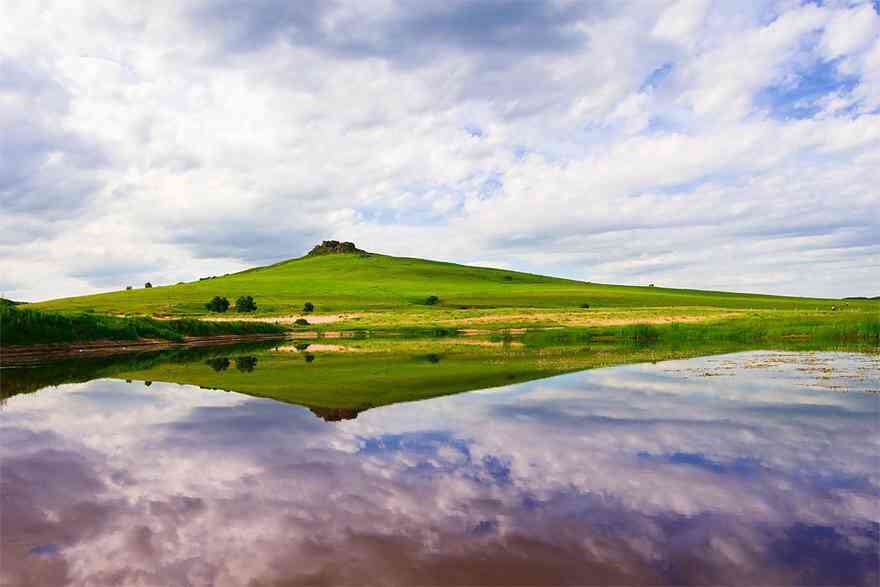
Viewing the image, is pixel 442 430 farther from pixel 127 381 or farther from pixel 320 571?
pixel 127 381

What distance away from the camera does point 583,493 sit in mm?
9508

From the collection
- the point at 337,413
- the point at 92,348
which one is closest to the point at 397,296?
the point at 92,348

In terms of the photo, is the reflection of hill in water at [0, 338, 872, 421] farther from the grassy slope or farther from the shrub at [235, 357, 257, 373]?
the grassy slope

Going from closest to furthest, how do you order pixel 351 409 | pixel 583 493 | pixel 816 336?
pixel 583 493 < pixel 351 409 < pixel 816 336

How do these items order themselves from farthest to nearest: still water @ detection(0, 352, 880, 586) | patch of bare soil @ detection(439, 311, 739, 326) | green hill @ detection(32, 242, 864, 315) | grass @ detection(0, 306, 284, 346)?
1. green hill @ detection(32, 242, 864, 315)
2. patch of bare soil @ detection(439, 311, 739, 326)
3. grass @ detection(0, 306, 284, 346)
4. still water @ detection(0, 352, 880, 586)

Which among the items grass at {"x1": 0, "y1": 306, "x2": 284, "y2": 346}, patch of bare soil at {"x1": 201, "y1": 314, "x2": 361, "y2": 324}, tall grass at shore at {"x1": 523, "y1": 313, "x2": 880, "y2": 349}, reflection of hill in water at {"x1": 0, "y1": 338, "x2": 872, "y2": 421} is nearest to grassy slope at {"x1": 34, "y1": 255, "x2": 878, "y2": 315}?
patch of bare soil at {"x1": 201, "y1": 314, "x2": 361, "y2": 324}

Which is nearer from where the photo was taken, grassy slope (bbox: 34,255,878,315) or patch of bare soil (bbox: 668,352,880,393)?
patch of bare soil (bbox: 668,352,880,393)

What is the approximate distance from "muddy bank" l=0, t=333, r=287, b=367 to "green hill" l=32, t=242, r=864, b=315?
3367 centimetres

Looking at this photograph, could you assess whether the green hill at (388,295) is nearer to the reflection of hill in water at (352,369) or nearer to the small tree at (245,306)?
the small tree at (245,306)

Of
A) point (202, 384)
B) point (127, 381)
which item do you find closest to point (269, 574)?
point (202, 384)

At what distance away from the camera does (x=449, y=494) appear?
9547 millimetres

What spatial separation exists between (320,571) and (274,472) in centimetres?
456

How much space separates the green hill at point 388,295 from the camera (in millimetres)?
99562

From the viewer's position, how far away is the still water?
693 cm
